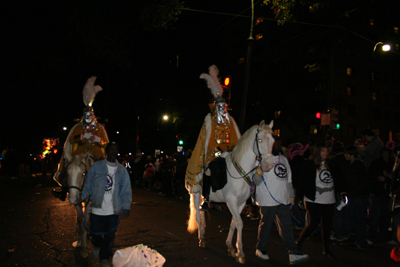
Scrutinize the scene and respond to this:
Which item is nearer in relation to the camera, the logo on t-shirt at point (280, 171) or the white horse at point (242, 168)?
the white horse at point (242, 168)

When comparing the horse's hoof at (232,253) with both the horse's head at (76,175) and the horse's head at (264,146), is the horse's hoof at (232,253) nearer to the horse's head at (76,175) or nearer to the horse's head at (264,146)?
the horse's head at (264,146)

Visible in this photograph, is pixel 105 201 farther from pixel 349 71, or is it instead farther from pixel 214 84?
pixel 349 71

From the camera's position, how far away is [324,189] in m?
5.66

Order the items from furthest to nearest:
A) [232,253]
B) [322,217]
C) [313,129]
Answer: [313,129]
[322,217]
[232,253]

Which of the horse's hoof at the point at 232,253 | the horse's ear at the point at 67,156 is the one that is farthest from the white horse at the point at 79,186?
the horse's hoof at the point at 232,253

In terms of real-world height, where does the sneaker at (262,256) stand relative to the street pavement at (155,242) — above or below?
above

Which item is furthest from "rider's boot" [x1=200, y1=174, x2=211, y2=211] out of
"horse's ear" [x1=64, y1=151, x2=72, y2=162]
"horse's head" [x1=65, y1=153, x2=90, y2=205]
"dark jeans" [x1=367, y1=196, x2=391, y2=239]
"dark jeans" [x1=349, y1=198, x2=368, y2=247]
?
"dark jeans" [x1=367, y1=196, x2=391, y2=239]

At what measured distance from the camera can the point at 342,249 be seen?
6422 mm

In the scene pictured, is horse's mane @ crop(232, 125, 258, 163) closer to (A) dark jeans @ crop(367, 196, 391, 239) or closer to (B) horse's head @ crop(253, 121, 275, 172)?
(B) horse's head @ crop(253, 121, 275, 172)

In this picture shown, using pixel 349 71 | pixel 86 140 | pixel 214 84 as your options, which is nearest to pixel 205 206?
pixel 214 84

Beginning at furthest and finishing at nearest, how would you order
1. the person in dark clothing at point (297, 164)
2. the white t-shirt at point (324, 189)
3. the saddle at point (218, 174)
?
the person in dark clothing at point (297, 164) → the saddle at point (218, 174) → the white t-shirt at point (324, 189)

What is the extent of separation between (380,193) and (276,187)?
10.9ft

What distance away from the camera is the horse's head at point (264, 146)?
198 inches

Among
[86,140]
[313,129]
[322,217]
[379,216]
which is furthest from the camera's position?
[313,129]
